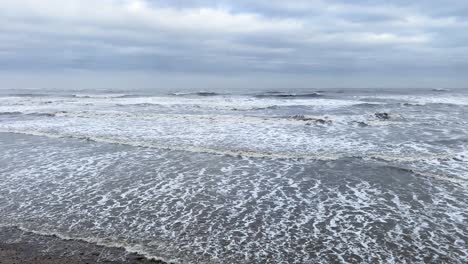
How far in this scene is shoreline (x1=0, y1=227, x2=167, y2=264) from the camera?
5750mm

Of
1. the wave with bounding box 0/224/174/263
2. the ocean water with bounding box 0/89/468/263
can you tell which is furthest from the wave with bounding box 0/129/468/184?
the wave with bounding box 0/224/174/263

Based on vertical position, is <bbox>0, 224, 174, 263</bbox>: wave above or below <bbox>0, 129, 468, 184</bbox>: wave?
below

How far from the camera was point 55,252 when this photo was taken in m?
6.02

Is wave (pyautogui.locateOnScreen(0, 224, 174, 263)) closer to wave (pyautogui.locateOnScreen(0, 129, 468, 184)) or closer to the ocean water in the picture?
the ocean water

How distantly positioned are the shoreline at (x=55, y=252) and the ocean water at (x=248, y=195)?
0.78ft

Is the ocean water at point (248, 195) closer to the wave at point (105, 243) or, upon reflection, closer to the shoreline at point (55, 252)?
the wave at point (105, 243)

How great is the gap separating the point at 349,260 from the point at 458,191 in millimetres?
4810

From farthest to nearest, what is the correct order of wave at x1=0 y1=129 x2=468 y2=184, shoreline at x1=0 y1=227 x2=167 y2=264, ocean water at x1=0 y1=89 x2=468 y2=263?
wave at x1=0 y1=129 x2=468 y2=184
ocean water at x1=0 y1=89 x2=468 y2=263
shoreline at x1=0 y1=227 x2=167 y2=264

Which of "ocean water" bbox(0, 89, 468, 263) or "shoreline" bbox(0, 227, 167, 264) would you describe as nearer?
"shoreline" bbox(0, 227, 167, 264)

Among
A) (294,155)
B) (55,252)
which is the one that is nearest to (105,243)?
(55,252)

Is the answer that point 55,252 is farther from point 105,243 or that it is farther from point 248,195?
point 248,195

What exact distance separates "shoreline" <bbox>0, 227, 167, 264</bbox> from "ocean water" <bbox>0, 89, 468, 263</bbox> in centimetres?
24

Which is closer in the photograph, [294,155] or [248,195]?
[248,195]

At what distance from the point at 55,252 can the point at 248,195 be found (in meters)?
4.20
